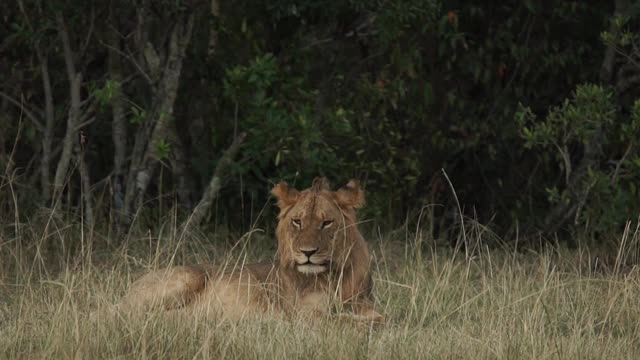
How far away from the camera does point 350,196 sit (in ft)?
22.4

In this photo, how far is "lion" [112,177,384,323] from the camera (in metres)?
6.64

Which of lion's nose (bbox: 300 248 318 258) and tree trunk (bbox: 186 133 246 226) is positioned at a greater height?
lion's nose (bbox: 300 248 318 258)

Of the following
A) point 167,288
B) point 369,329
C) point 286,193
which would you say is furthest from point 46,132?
point 369,329

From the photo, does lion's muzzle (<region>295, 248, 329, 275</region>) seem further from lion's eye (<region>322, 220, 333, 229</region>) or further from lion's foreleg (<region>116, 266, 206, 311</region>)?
lion's foreleg (<region>116, 266, 206, 311</region>)

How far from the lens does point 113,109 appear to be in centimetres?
955

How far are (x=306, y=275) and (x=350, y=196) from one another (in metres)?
0.40

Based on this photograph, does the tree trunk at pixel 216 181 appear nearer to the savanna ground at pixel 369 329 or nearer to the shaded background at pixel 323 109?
the shaded background at pixel 323 109

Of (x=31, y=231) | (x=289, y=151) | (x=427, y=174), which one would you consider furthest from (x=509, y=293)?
(x=427, y=174)

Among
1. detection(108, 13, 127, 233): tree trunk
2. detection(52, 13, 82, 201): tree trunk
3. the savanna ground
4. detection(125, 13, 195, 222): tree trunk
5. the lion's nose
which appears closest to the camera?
the savanna ground

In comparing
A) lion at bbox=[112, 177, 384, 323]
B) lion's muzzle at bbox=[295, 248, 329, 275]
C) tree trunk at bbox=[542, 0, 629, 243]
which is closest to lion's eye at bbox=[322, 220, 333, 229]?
lion at bbox=[112, 177, 384, 323]

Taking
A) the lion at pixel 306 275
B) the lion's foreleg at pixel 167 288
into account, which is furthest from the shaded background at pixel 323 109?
the lion at pixel 306 275

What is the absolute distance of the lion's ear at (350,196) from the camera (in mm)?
6816

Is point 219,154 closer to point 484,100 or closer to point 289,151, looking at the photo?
point 289,151

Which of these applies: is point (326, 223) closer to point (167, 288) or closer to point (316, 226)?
point (316, 226)
